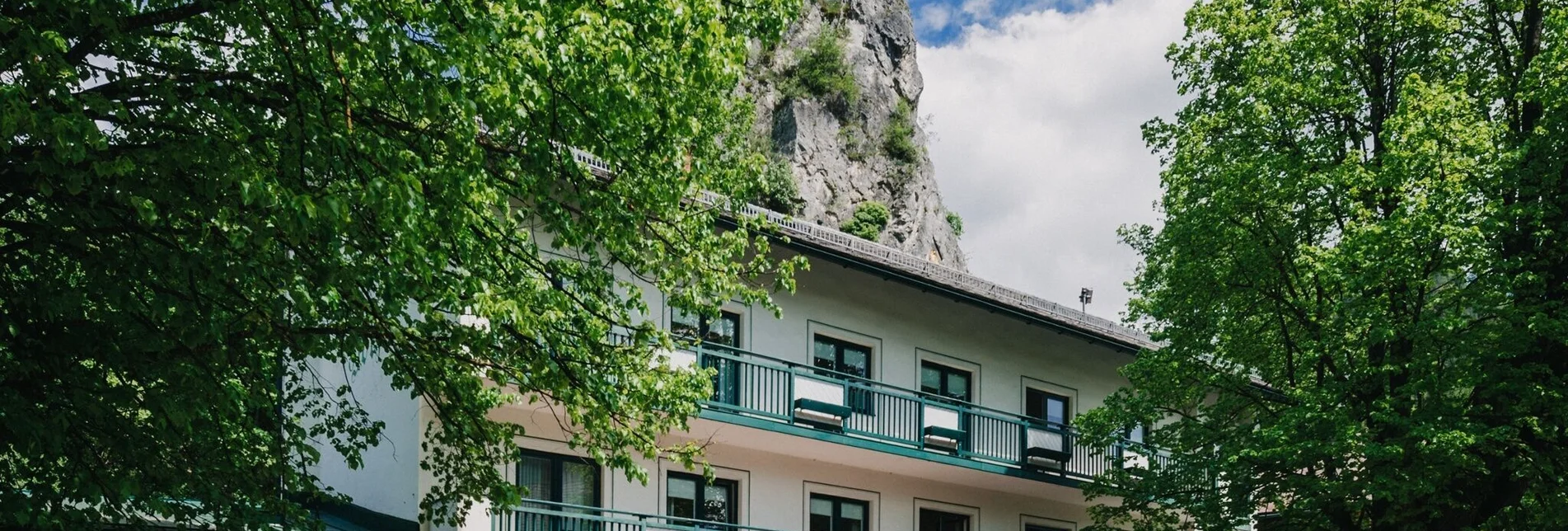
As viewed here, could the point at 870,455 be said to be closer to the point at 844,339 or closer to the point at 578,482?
the point at 844,339

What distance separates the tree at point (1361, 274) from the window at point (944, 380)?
→ 13.5 feet

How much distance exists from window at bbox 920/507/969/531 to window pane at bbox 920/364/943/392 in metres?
2.09

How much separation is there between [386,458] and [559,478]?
2.31m

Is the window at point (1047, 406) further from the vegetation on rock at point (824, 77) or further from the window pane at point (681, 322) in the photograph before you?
the vegetation on rock at point (824, 77)

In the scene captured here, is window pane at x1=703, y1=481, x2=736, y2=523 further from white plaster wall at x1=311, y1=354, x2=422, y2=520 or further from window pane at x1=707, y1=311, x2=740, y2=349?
white plaster wall at x1=311, y1=354, x2=422, y2=520

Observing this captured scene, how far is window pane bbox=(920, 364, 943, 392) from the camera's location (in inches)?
1056

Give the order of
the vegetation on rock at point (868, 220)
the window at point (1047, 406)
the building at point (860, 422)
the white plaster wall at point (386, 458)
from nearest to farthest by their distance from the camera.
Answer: the white plaster wall at point (386, 458), the building at point (860, 422), the window at point (1047, 406), the vegetation on rock at point (868, 220)

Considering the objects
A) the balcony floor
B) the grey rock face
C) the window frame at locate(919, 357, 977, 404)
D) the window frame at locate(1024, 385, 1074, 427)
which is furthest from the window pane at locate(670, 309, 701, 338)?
the grey rock face

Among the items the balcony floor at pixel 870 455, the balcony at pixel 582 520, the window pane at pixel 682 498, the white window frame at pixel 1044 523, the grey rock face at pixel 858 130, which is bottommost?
the balcony at pixel 582 520

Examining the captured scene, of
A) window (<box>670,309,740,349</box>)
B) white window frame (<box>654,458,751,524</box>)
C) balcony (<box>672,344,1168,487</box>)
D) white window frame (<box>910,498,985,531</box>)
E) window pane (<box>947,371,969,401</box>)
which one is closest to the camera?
balcony (<box>672,344,1168,487</box>)

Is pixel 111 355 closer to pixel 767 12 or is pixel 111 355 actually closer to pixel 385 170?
pixel 385 170

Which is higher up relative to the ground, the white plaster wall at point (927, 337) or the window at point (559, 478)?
the white plaster wall at point (927, 337)

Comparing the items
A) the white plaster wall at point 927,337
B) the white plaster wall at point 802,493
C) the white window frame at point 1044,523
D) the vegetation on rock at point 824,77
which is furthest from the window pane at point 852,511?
the vegetation on rock at point 824,77

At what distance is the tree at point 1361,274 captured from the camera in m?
19.2
